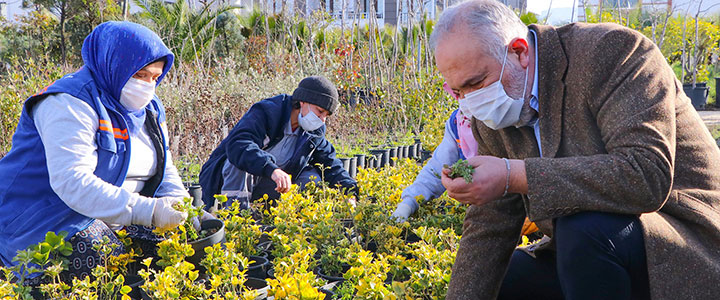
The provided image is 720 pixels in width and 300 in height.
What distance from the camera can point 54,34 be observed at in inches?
498

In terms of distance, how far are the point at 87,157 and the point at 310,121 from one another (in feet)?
5.08

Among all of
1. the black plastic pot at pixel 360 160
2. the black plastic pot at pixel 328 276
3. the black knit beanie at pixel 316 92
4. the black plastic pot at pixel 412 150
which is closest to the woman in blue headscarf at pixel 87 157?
the black plastic pot at pixel 328 276

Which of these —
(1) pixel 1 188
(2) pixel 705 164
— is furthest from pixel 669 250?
(1) pixel 1 188

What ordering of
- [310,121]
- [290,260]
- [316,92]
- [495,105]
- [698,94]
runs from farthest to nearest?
1. [698,94]
2. [310,121]
3. [316,92]
4. [290,260]
5. [495,105]

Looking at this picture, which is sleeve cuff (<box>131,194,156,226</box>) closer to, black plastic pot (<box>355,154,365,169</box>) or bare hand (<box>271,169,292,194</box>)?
bare hand (<box>271,169,292,194</box>)

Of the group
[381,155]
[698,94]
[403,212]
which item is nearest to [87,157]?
[403,212]

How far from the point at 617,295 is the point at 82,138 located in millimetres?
1648

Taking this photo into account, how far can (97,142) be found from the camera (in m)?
2.13

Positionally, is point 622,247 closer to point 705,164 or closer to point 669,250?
point 669,250

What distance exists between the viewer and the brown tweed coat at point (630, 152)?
1.34m

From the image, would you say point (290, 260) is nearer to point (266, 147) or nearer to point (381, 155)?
A: point (266, 147)

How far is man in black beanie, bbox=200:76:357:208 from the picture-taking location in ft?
10.8

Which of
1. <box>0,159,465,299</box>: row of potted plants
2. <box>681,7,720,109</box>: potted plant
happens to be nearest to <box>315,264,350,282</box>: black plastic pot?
<box>0,159,465,299</box>: row of potted plants

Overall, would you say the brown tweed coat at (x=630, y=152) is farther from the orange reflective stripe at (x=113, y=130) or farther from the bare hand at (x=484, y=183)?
the orange reflective stripe at (x=113, y=130)
